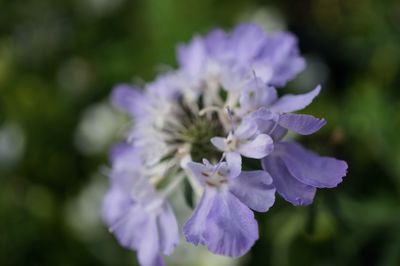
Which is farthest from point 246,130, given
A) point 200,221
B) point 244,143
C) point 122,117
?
point 122,117

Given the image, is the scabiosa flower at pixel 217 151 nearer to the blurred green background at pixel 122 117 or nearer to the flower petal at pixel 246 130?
the flower petal at pixel 246 130

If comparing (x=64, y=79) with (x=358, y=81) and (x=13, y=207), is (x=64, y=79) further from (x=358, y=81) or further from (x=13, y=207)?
(x=358, y=81)

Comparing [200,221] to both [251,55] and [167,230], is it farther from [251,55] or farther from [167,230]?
[251,55]

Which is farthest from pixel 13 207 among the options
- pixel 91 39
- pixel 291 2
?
pixel 291 2

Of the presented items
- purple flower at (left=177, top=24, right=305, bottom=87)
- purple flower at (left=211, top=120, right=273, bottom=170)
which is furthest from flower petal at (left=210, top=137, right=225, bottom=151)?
purple flower at (left=177, top=24, right=305, bottom=87)

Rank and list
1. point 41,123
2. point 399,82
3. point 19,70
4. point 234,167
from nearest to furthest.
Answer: point 234,167, point 399,82, point 41,123, point 19,70

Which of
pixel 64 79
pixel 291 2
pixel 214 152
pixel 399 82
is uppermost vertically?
pixel 214 152
